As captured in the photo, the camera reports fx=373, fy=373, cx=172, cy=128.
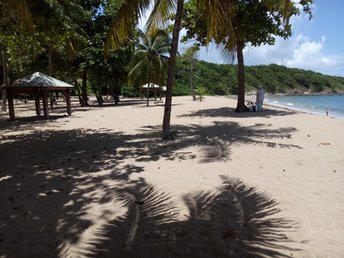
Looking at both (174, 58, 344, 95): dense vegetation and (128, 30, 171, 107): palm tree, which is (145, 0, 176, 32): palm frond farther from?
(174, 58, 344, 95): dense vegetation

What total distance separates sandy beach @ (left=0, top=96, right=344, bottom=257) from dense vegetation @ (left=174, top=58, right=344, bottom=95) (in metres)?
51.2

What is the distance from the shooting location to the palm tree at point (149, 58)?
3109 centimetres

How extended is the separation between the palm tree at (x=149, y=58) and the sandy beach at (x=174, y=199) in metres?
21.6

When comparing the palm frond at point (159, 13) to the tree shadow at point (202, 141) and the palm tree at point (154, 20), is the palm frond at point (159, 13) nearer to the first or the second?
the palm tree at point (154, 20)

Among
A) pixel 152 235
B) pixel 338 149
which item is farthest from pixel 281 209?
pixel 338 149

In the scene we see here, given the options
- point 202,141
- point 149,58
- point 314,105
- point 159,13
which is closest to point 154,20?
point 159,13

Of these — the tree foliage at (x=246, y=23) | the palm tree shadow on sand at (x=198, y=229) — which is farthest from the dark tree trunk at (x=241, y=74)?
the palm tree shadow on sand at (x=198, y=229)

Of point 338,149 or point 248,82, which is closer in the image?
point 338,149

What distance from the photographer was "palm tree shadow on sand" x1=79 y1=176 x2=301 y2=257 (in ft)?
12.4

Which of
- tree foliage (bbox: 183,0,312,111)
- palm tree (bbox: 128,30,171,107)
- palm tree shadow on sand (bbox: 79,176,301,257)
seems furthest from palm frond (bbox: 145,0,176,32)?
palm tree (bbox: 128,30,171,107)

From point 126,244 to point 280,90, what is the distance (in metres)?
107

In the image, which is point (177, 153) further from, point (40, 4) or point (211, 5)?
point (40, 4)

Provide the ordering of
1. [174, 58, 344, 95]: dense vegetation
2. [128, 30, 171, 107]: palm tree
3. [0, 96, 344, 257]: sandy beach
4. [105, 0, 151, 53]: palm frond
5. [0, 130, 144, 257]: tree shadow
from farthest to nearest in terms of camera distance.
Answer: [174, 58, 344, 95]: dense vegetation < [128, 30, 171, 107]: palm tree < [105, 0, 151, 53]: palm frond < [0, 130, 144, 257]: tree shadow < [0, 96, 344, 257]: sandy beach

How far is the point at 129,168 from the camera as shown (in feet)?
24.3
